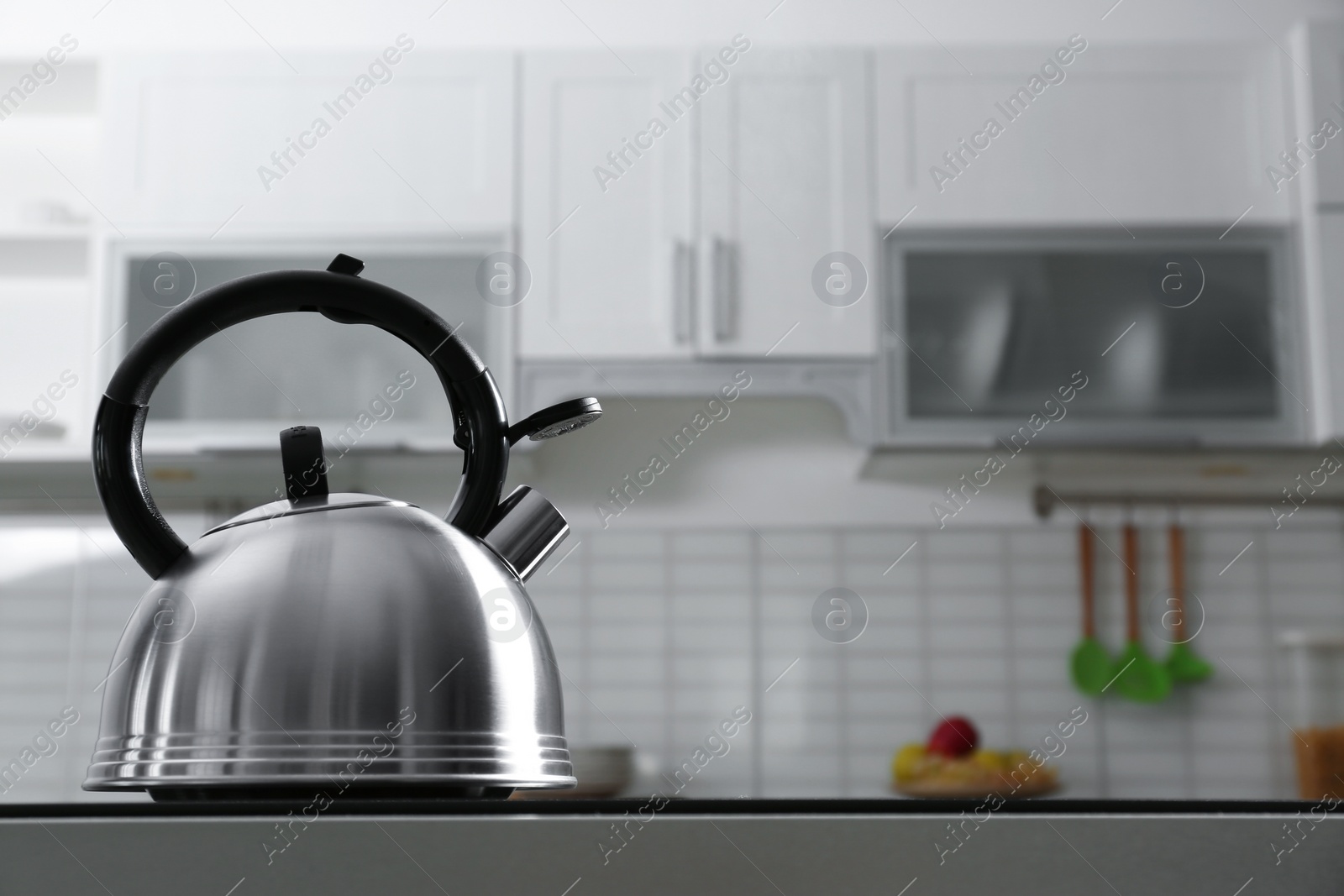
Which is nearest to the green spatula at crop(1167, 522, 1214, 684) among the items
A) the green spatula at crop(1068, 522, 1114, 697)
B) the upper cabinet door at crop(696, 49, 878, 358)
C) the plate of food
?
the green spatula at crop(1068, 522, 1114, 697)

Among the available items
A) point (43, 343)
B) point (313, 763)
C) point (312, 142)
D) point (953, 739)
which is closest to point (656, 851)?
point (313, 763)

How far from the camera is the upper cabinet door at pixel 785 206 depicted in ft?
6.61

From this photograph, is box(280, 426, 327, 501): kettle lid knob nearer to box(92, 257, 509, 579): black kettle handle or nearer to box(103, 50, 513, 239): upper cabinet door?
box(92, 257, 509, 579): black kettle handle

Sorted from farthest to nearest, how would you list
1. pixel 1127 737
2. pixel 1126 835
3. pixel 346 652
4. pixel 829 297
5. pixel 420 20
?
pixel 420 20, pixel 1127 737, pixel 829 297, pixel 346 652, pixel 1126 835

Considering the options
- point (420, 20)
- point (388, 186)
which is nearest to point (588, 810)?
point (388, 186)

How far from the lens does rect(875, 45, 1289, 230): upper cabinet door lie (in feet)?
6.69

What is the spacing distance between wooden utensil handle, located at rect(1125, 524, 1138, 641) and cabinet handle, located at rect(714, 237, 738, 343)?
35.6 inches

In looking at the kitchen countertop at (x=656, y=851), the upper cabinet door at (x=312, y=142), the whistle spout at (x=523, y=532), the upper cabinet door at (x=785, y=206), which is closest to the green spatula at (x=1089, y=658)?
the upper cabinet door at (x=785, y=206)

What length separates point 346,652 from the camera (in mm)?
386

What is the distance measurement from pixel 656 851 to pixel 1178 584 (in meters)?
2.20

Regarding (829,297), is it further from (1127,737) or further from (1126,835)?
(1126,835)

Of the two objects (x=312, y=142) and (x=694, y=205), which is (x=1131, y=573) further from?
(x=312, y=142)

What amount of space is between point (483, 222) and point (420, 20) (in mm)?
686

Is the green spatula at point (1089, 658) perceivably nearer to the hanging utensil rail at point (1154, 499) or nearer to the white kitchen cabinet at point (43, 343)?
the hanging utensil rail at point (1154, 499)
